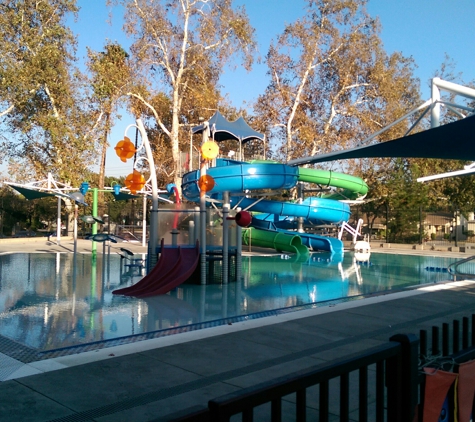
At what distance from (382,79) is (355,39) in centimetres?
302

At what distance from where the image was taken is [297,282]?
12.8 m

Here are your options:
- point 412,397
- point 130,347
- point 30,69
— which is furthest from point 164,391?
point 30,69

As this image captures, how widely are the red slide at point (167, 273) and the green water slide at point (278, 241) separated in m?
9.13

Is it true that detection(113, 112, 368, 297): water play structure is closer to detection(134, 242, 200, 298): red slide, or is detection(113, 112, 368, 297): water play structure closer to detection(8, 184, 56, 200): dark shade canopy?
detection(134, 242, 200, 298): red slide

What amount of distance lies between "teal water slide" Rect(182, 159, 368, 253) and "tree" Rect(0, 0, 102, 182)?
43.1 feet

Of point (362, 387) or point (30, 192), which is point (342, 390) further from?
point (30, 192)

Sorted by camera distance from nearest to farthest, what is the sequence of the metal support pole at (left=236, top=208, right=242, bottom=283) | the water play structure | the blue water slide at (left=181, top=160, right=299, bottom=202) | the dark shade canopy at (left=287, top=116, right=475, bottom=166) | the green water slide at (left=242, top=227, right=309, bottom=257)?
1. the dark shade canopy at (left=287, top=116, right=475, bottom=166)
2. the water play structure
3. the metal support pole at (left=236, top=208, right=242, bottom=283)
4. the blue water slide at (left=181, top=160, right=299, bottom=202)
5. the green water slide at (left=242, top=227, right=309, bottom=257)

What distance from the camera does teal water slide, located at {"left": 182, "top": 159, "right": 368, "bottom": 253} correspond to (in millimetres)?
17438

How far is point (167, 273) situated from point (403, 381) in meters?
8.66

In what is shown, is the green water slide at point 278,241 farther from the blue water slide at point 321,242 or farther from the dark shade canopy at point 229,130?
the dark shade canopy at point 229,130

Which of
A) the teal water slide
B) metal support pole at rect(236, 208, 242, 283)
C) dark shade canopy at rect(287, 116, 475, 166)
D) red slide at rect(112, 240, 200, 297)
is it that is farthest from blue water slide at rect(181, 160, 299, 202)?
dark shade canopy at rect(287, 116, 475, 166)

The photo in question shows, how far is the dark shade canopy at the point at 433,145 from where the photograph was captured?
6.49m

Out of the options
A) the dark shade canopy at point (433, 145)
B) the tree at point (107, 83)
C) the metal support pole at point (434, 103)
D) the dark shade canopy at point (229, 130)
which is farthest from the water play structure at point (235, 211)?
the tree at point (107, 83)

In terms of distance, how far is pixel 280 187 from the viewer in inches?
699
